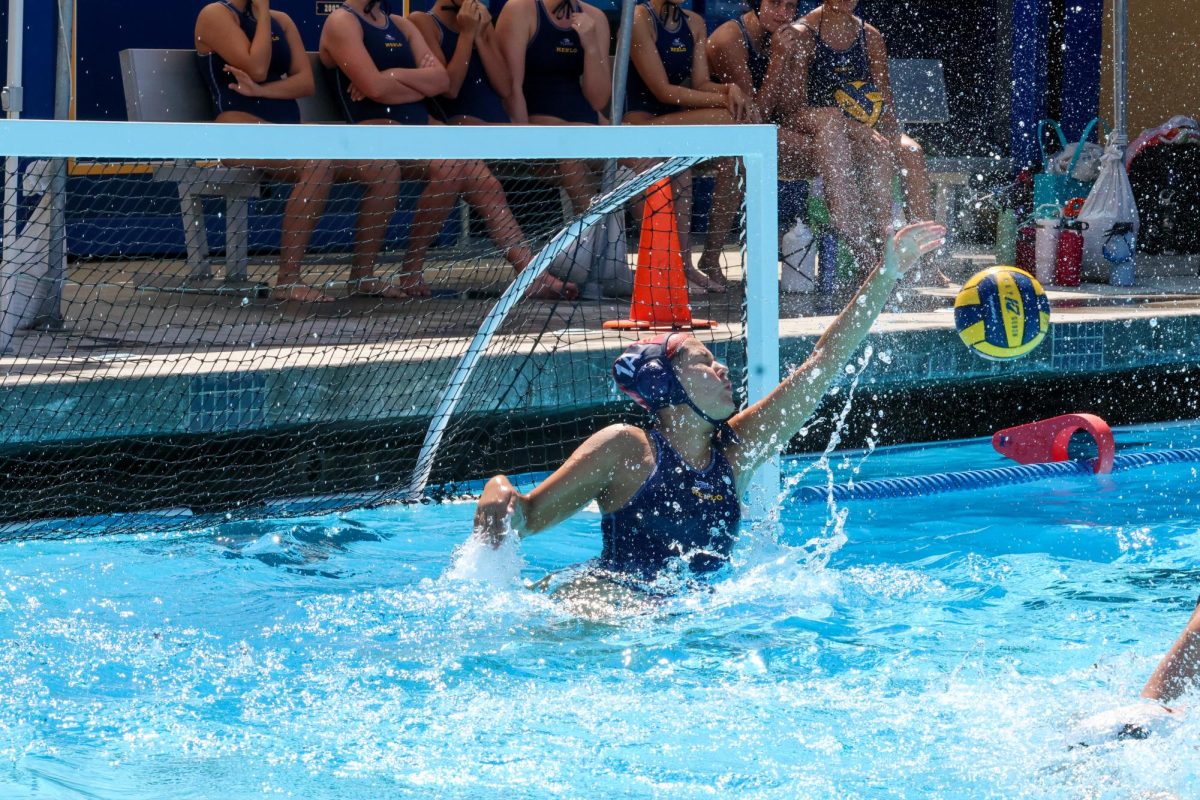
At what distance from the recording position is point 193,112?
296 inches

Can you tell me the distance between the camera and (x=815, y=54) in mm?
7828

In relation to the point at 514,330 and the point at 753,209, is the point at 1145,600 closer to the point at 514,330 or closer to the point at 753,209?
the point at 753,209

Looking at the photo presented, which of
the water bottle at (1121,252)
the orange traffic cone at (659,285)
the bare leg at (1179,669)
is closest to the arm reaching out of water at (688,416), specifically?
the bare leg at (1179,669)

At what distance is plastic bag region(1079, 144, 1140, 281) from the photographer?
872 cm

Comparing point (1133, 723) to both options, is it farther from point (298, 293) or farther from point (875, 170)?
point (875, 170)

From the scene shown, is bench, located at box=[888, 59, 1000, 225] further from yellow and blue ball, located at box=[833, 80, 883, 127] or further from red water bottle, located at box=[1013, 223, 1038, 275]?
yellow and blue ball, located at box=[833, 80, 883, 127]

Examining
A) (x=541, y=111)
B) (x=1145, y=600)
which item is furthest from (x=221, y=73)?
(x=1145, y=600)

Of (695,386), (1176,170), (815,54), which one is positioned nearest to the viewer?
(695,386)

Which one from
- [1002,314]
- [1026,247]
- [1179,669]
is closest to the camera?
[1179,669]

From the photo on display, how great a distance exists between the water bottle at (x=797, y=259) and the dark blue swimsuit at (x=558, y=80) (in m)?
1.32

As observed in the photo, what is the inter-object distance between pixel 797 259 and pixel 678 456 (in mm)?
4601

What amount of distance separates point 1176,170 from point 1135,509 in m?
5.09

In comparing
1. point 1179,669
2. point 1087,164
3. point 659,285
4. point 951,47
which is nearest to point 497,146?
point 659,285

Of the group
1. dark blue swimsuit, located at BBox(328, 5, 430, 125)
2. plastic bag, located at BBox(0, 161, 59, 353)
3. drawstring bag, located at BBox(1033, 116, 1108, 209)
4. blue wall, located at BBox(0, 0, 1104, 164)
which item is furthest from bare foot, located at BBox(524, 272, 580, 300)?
drawstring bag, located at BBox(1033, 116, 1108, 209)
